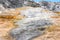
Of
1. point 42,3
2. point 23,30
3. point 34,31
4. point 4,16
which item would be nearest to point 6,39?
point 23,30

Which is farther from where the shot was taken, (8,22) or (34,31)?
(8,22)

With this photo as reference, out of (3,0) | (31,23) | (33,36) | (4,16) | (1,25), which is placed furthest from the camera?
(3,0)

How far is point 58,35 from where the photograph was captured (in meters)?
2.14

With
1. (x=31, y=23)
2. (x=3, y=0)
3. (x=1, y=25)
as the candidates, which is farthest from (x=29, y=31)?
(x=3, y=0)

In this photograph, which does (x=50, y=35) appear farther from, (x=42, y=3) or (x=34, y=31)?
(x=42, y=3)

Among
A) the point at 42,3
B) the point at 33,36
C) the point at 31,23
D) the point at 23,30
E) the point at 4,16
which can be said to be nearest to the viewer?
the point at 33,36

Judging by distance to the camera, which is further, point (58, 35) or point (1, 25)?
point (1, 25)

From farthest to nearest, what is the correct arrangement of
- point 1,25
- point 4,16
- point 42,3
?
point 42,3, point 4,16, point 1,25

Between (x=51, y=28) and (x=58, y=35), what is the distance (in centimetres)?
19

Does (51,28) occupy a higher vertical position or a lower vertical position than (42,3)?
higher

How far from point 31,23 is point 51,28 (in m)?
0.31

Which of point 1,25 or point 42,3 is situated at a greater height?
point 1,25

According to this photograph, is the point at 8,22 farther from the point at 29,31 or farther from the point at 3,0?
the point at 3,0

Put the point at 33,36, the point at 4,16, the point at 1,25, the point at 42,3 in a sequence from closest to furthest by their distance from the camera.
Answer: the point at 33,36
the point at 1,25
the point at 4,16
the point at 42,3
